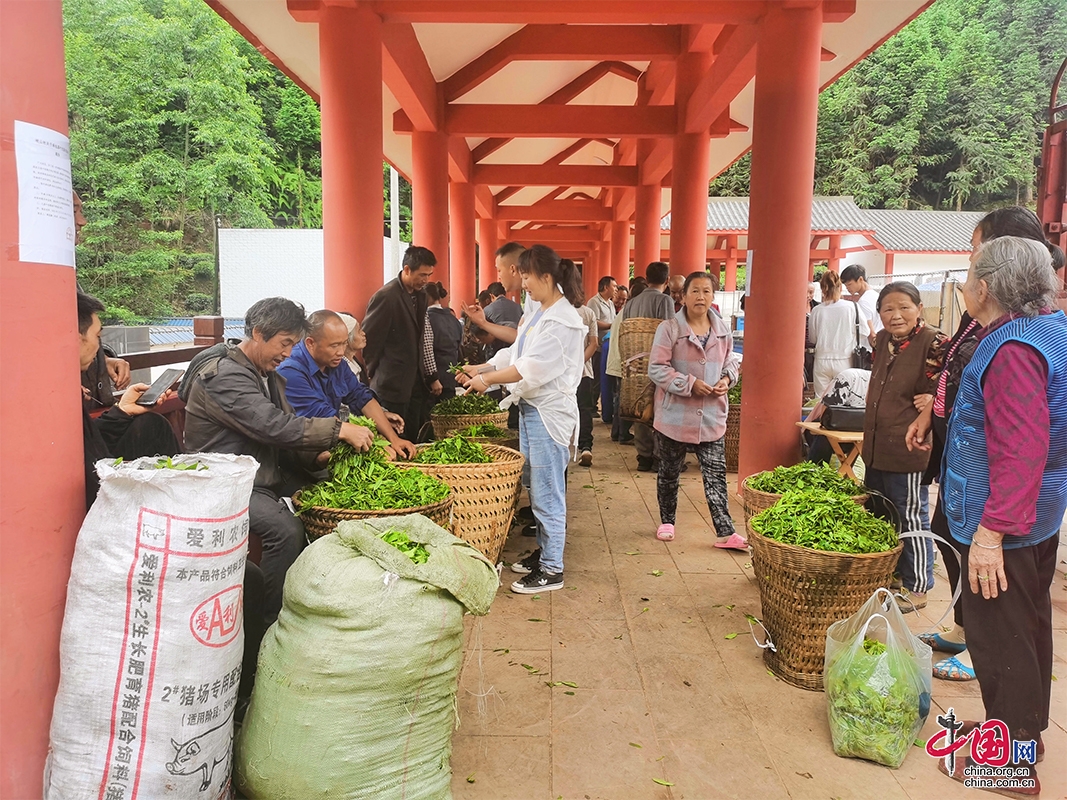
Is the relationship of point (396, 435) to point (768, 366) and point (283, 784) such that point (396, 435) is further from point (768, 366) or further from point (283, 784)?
point (768, 366)

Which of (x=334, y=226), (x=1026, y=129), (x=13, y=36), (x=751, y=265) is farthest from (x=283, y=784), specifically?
(x=1026, y=129)

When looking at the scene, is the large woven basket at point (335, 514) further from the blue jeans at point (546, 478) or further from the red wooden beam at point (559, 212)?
the red wooden beam at point (559, 212)

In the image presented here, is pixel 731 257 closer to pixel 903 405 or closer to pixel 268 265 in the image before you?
pixel 268 265

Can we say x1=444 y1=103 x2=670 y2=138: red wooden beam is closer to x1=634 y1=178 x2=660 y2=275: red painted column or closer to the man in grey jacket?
x1=634 y1=178 x2=660 y2=275: red painted column

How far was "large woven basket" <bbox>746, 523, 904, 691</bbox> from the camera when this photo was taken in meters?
3.01

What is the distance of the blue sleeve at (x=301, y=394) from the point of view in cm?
365

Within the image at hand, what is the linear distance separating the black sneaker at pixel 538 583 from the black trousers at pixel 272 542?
1.49 meters

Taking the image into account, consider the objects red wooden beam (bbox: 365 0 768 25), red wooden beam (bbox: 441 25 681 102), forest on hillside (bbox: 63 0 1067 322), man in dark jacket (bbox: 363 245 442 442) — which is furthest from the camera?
forest on hillside (bbox: 63 0 1067 322)

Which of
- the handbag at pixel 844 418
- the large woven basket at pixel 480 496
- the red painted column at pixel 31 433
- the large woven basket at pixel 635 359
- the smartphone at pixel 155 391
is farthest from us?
the large woven basket at pixel 635 359

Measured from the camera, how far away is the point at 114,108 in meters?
24.1

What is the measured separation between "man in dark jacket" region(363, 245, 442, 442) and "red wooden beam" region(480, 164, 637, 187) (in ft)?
29.4

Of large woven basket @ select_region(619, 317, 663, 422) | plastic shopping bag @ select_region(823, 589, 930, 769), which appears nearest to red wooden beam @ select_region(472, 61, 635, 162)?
large woven basket @ select_region(619, 317, 663, 422)

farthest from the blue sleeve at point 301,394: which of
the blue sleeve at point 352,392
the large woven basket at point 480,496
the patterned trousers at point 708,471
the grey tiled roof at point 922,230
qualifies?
the grey tiled roof at point 922,230

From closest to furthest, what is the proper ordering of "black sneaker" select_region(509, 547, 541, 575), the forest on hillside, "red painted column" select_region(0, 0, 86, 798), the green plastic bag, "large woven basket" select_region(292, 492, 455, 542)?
"red painted column" select_region(0, 0, 86, 798)
the green plastic bag
"large woven basket" select_region(292, 492, 455, 542)
"black sneaker" select_region(509, 547, 541, 575)
the forest on hillside
